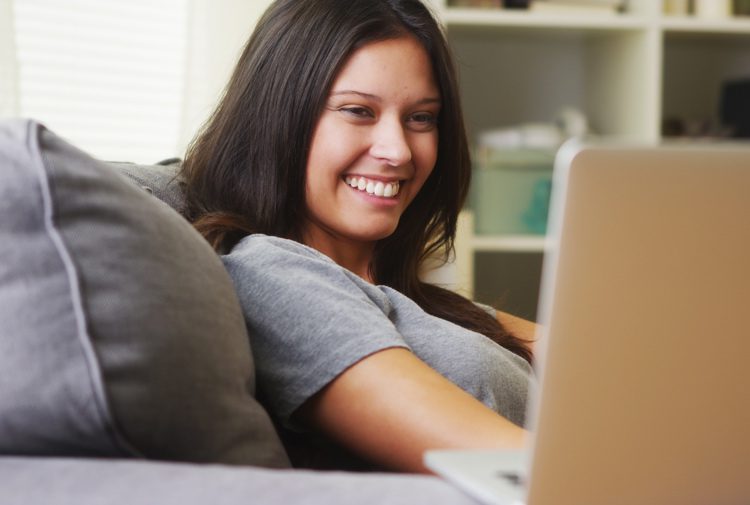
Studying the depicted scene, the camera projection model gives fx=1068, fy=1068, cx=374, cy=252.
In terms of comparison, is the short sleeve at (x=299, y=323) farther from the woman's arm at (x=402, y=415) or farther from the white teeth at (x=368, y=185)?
the white teeth at (x=368, y=185)

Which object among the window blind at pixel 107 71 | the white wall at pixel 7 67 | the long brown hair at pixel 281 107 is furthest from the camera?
the window blind at pixel 107 71

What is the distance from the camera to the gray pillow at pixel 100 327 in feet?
2.41

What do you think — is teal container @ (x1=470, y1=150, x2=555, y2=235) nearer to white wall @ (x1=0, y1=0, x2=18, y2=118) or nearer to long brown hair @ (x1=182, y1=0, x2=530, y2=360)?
white wall @ (x1=0, y1=0, x2=18, y2=118)

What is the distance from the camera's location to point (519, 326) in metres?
1.67

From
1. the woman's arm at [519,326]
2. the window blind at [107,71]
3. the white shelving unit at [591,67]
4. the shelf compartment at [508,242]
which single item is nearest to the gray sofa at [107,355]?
the woman's arm at [519,326]

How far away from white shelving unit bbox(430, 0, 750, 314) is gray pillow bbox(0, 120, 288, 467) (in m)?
2.07

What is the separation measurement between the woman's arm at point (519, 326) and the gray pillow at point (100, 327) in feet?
2.78

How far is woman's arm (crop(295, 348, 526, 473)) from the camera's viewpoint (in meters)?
0.94

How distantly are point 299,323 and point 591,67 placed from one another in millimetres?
2589

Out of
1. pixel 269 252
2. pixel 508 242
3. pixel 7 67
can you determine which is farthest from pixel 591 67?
pixel 269 252

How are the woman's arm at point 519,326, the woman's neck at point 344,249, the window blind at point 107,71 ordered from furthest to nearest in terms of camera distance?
the window blind at point 107,71, the woman's arm at point 519,326, the woman's neck at point 344,249

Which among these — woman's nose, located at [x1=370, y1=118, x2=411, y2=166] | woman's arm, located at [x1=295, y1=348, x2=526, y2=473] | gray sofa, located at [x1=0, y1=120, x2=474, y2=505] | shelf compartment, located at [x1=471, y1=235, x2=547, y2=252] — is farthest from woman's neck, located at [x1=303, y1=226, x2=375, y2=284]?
shelf compartment, located at [x1=471, y1=235, x2=547, y2=252]

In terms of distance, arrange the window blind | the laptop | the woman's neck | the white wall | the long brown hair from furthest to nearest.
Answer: the window blind → the white wall → the woman's neck → the long brown hair → the laptop

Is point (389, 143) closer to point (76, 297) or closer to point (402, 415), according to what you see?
point (402, 415)
